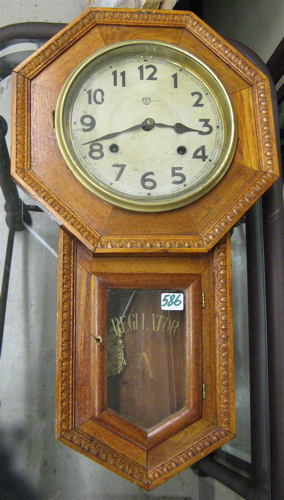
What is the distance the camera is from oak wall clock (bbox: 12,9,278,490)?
0.73 meters

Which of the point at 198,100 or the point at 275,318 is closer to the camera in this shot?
the point at 198,100

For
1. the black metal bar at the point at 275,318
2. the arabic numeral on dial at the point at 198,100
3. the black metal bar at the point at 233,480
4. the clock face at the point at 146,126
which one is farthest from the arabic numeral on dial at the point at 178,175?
the black metal bar at the point at 233,480

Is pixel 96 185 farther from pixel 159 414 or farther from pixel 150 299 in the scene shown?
pixel 159 414

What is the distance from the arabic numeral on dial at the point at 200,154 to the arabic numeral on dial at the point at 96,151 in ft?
0.47

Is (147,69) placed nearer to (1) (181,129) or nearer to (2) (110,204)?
(1) (181,129)

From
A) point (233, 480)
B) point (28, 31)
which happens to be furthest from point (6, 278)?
point (233, 480)

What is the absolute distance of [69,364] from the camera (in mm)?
740

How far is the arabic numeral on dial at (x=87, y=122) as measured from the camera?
29.3 inches

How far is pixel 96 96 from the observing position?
0.76 m

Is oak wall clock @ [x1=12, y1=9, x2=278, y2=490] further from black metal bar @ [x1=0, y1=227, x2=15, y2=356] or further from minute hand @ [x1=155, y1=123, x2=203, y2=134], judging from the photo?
black metal bar @ [x1=0, y1=227, x2=15, y2=356]

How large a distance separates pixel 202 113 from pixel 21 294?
1.77 ft

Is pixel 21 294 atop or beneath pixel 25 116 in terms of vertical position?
beneath

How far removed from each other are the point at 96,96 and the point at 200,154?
0.19 metres

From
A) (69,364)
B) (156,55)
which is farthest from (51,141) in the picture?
(69,364)
